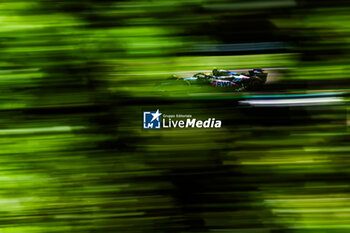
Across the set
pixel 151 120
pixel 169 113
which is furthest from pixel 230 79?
pixel 151 120

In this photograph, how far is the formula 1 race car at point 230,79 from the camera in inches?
75.9

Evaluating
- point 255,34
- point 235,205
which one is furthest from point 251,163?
point 255,34

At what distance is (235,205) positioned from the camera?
6.86 feet

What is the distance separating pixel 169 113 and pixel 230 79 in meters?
0.37

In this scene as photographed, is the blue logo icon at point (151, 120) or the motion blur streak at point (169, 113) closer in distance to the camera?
the motion blur streak at point (169, 113)

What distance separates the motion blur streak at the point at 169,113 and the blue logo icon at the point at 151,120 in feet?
0.09

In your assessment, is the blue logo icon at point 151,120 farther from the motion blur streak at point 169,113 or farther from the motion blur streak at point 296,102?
the motion blur streak at point 296,102

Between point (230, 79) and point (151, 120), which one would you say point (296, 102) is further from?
point (151, 120)

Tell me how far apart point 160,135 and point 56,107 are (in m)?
0.59

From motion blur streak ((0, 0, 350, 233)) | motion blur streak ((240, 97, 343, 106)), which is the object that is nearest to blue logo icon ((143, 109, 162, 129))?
motion blur streak ((0, 0, 350, 233))

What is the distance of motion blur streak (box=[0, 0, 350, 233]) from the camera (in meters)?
1.89

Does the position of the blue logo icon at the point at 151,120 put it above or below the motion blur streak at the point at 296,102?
below

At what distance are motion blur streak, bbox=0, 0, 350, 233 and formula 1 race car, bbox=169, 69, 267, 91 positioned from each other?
33mm

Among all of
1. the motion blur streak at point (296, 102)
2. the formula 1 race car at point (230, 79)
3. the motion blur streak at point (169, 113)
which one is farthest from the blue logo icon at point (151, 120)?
the motion blur streak at point (296, 102)
